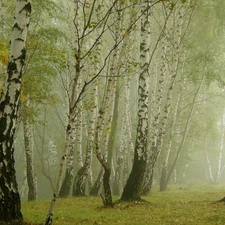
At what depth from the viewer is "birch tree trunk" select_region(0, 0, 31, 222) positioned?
A: 6.11 m

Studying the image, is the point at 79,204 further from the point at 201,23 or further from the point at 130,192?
the point at 201,23

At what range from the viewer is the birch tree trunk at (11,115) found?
6109 millimetres

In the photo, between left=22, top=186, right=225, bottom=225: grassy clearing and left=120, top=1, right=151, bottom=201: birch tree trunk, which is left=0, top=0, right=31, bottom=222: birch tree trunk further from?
left=120, top=1, right=151, bottom=201: birch tree trunk

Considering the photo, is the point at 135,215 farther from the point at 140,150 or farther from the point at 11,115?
the point at 11,115

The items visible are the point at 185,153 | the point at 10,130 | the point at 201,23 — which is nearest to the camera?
the point at 10,130

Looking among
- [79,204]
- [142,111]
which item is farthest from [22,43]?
[79,204]

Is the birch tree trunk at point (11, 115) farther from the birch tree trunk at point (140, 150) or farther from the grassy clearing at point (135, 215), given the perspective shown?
the birch tree trunk at point (140, 150)

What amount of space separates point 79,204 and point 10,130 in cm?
632

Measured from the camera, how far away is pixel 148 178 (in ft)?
49.8

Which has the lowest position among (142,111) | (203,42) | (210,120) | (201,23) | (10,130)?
(10,130)

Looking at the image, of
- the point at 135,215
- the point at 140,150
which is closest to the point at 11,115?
the point at 135,215

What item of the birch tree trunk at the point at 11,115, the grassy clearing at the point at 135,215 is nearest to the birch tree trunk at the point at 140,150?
the grassy clearing at the point at 135,215

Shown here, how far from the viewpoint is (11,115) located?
618 cm

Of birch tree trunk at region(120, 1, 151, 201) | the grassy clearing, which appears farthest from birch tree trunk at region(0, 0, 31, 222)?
birch tree trunk at region(120, 1, 151, 201)
